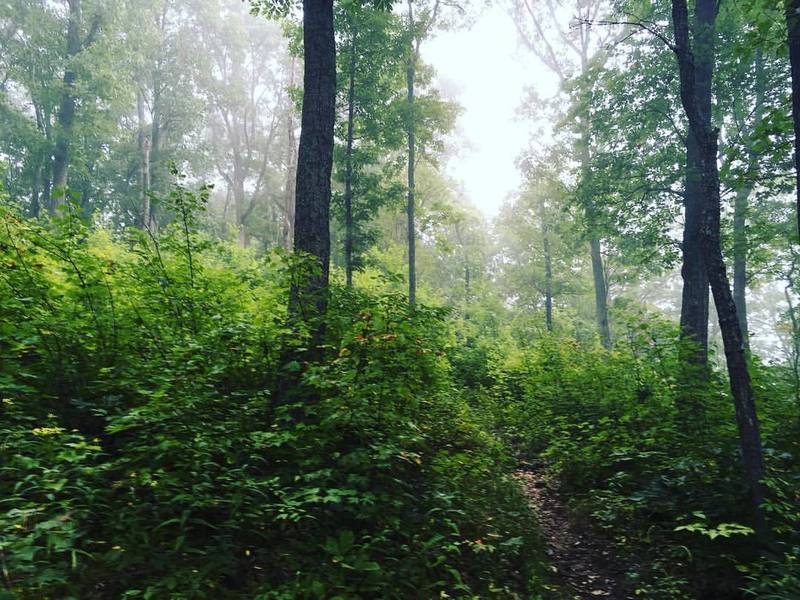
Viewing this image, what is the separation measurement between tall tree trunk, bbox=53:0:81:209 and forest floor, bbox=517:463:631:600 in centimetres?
2483

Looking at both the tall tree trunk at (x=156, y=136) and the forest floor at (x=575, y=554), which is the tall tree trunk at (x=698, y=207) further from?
the tall tree trunk at (x=156, y=136)

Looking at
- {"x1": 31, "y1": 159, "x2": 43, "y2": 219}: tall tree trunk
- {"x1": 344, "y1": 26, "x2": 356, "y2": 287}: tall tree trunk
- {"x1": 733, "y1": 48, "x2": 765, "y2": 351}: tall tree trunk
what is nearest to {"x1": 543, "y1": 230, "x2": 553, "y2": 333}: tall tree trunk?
{"x1": 733, "y1": 48, "x2": 765, "y2": 351}: tall tree trunk

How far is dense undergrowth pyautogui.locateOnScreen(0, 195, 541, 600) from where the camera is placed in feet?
9.36

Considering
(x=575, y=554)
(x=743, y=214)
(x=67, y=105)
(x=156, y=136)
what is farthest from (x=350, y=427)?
(x=156, y=136)

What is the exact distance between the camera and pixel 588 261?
27.6 m

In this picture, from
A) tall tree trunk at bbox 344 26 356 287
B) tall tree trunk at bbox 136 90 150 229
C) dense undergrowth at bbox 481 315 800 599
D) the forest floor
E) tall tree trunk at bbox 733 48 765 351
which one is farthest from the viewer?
tall tree trunk at bbox 136 90 150 229

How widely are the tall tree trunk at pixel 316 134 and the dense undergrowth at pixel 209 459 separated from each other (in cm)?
114

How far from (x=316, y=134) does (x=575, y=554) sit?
598cm

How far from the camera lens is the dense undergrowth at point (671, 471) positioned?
12.5 ft

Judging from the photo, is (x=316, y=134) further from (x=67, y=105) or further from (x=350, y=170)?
(x=67, y=105)

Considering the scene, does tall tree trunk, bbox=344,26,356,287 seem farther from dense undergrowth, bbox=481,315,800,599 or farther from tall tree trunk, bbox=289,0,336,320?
dense undergrowth, bbox=481,315,800,599

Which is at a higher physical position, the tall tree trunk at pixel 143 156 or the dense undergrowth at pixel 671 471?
the tall tree trunk at pixel 143 156

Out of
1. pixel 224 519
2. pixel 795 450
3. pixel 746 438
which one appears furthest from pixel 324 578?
pixel 795 450

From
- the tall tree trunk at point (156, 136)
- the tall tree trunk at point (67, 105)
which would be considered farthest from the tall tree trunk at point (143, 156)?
the tall tree trunk at point (67, 105)
